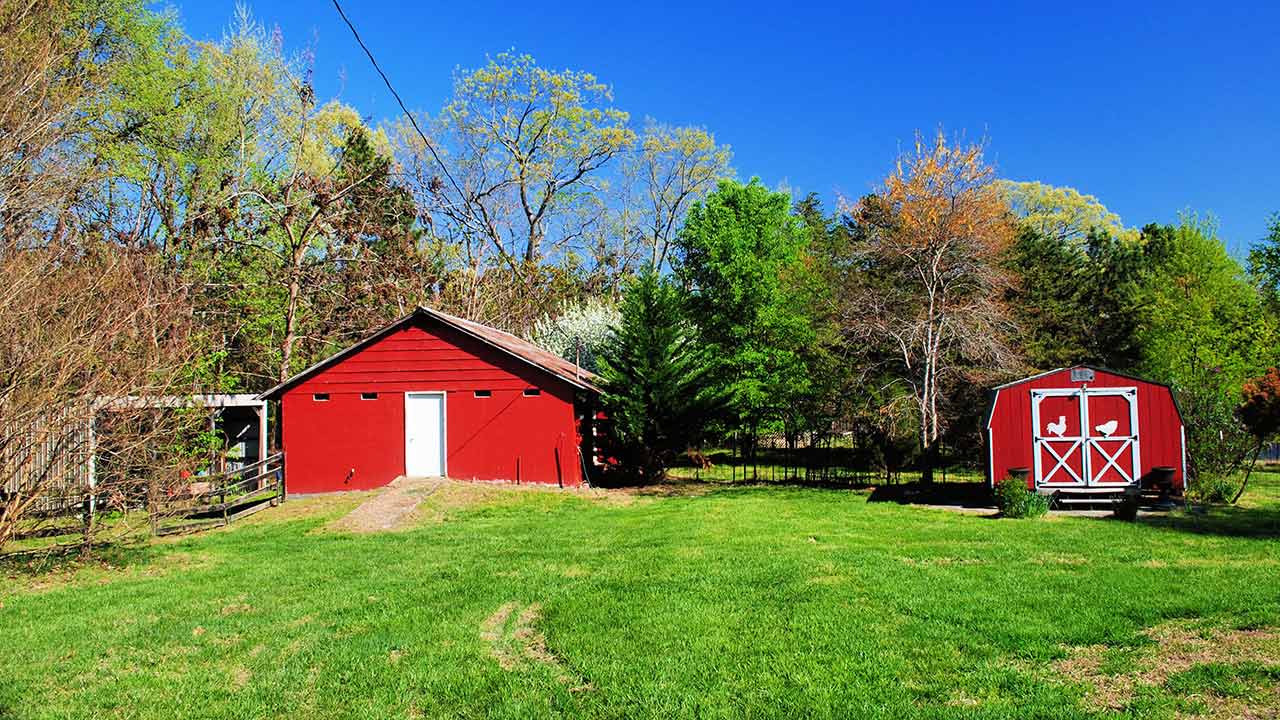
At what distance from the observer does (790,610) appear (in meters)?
7.42

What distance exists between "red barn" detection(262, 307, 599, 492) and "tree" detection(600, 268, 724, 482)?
1.67 meters

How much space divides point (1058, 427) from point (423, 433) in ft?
51.2

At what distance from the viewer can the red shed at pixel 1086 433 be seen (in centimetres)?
1678

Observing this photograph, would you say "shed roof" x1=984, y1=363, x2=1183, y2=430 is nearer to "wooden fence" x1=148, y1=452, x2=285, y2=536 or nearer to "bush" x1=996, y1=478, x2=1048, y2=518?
"bush" x1=996, y1=478, x2=1048, y2=518

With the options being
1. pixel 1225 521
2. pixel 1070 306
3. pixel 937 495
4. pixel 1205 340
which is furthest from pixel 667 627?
pixel 1070 306

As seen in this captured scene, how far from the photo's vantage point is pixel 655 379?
22344 millimetres

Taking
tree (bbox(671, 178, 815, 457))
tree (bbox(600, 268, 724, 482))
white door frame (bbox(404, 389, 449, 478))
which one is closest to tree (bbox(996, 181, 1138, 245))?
tree (bbox(671, 178, 815, 457))

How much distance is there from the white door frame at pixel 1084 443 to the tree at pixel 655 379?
8853 millimetres

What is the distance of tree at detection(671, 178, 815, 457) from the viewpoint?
26.3 m

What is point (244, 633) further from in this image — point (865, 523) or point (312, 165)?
point (312, 165)

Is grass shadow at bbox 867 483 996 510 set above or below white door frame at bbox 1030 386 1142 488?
below

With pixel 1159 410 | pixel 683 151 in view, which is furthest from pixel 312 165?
pixel 1159 410

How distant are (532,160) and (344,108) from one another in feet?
31.5

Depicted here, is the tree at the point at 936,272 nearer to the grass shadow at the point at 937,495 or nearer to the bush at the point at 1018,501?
the grass shadow at the point at 937,495
